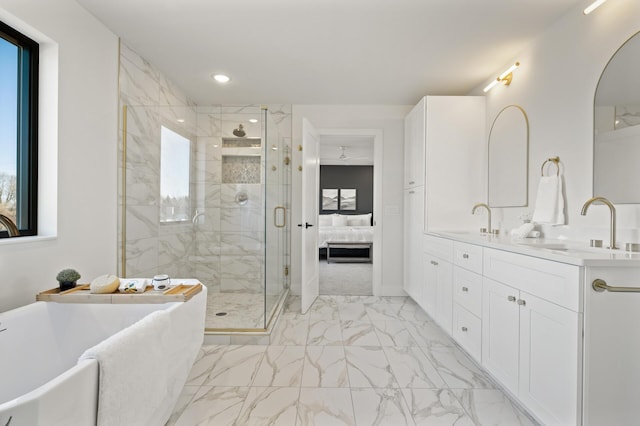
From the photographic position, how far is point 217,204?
338 cm

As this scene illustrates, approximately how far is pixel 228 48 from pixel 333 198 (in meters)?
5.83

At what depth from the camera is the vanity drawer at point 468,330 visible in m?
2.05

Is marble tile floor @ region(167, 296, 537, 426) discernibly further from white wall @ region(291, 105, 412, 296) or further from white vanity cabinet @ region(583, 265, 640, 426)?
white wall @ region(291, 105, 412, 296)

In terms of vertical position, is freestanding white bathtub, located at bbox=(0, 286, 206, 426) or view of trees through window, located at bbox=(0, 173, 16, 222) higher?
view of trees through window, located at bbox=(0, 173, 16, 222)

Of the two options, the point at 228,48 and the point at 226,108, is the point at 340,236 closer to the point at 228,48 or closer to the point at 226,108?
the point at 226,108

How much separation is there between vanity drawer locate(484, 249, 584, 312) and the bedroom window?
8.87ft

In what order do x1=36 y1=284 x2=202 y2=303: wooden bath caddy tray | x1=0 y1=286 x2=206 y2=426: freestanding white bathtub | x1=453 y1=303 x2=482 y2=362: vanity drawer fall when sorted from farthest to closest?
x1=453 y1=303 x2=482 y2=362: vanity drawer < x1=36 y1=284 x2=202 y2=303: wooden bath caddy tray < x1=0 y1=286 x2=206 y2=426: freestanding white bathtub

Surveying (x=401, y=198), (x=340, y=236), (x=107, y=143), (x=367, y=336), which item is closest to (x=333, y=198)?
(x=340, y=236)

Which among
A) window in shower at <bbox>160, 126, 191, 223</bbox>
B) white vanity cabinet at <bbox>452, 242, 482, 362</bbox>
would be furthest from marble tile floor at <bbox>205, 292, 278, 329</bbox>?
white vanity cabinet at <bbox>452, 242, 482, 362</bbox>

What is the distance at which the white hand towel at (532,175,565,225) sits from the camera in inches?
83.0

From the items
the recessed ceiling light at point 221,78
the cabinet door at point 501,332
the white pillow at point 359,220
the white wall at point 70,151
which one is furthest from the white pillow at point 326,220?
the cabinet door at point 501,332

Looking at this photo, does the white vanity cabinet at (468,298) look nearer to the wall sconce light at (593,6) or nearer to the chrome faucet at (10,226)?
the wall sconce light at (593,6)

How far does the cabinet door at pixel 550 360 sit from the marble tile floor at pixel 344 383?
0.26 m

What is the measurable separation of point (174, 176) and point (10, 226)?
1580mm
